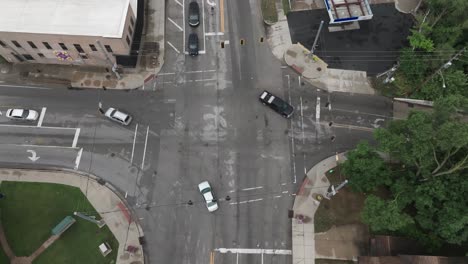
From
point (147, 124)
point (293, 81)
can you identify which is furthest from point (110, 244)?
point (293, 81)

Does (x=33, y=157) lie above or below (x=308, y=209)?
above

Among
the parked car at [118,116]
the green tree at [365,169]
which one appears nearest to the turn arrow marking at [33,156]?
the parked car at [118,116]

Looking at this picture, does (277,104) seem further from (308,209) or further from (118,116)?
(118,116)

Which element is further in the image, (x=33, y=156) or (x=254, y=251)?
(x=33, y=156)

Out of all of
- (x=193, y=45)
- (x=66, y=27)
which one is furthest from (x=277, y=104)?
(x=66, y=27)

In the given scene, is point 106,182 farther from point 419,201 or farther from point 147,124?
point 419,201

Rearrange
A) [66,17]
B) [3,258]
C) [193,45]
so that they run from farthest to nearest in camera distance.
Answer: [193,45]
[66,17]
[3,258]
